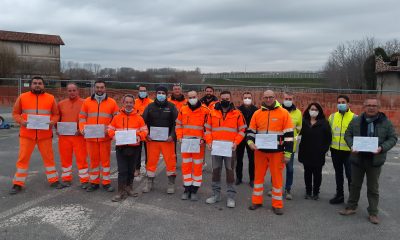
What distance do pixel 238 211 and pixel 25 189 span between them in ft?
13.1

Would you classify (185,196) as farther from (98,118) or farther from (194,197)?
(98,118)

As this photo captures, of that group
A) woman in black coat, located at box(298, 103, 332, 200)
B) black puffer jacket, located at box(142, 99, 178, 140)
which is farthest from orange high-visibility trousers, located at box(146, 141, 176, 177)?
woman in black coat, located at box(298, 103, 332, 200)

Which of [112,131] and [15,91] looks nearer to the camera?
[112,131]

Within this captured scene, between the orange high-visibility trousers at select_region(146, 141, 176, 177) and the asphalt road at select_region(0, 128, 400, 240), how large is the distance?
17.7 inches

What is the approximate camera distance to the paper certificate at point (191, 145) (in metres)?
5.71

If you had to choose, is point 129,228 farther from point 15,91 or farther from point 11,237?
point 15,91

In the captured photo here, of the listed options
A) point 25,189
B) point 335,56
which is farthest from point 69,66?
point 25,189

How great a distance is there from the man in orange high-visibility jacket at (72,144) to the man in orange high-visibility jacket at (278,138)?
3.16m

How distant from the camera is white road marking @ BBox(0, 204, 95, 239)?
15.0 ft

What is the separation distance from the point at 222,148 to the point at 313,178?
1869mm

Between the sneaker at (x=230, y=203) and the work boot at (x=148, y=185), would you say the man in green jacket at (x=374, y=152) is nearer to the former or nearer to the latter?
the sneaker at (x=230, y=203)

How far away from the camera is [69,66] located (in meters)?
54.8

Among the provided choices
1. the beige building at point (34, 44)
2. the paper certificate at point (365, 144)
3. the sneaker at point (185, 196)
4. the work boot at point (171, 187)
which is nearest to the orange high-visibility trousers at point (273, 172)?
the paper certificate at point (365, 144)

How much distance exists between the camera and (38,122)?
6062mm
